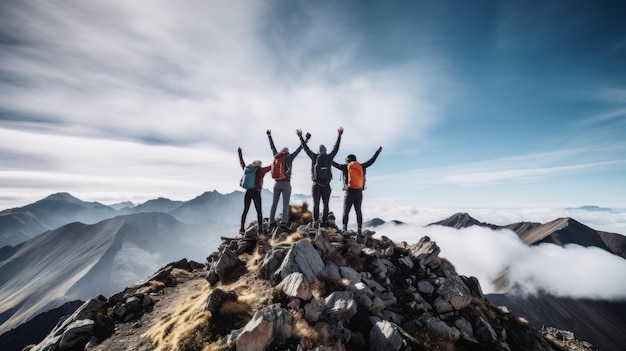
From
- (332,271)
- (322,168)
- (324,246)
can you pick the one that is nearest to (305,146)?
(322,168)

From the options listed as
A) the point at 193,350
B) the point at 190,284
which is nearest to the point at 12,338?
the point at 190,284

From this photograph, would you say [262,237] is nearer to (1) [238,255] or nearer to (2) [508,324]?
(1) [238,255]

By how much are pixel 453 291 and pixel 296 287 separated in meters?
11.3

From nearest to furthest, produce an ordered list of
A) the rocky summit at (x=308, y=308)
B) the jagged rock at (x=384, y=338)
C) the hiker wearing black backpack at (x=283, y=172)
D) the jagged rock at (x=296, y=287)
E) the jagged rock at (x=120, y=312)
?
the rocky summit at (x=308, y=308)
the jagged rock at (x=384, y=338)
the jagged rock at (x=296, y=287)
the jagged rock at (x=120, y=312)
the hiker wearing black backpack at (x=283, y=172)

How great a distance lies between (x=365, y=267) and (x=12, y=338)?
11563 inches

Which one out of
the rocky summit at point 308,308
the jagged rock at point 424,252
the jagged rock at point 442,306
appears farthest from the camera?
the jagged rock at point 424,252

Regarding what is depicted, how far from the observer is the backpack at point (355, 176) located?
17.4 m

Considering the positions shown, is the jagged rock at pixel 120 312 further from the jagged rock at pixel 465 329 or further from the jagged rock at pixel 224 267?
the jagged rock at pixel 465 329

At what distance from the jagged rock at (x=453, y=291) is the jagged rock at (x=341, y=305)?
7.89 m

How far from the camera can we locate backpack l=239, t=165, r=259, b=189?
1791 cm

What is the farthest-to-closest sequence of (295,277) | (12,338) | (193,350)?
(12,338) < (295,277) < (193,350)

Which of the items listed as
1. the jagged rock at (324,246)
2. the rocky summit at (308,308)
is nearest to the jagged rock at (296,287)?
the rocky summit at (308,308)

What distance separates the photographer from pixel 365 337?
11.4 m

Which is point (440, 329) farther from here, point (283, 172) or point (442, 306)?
point (283, 172)
